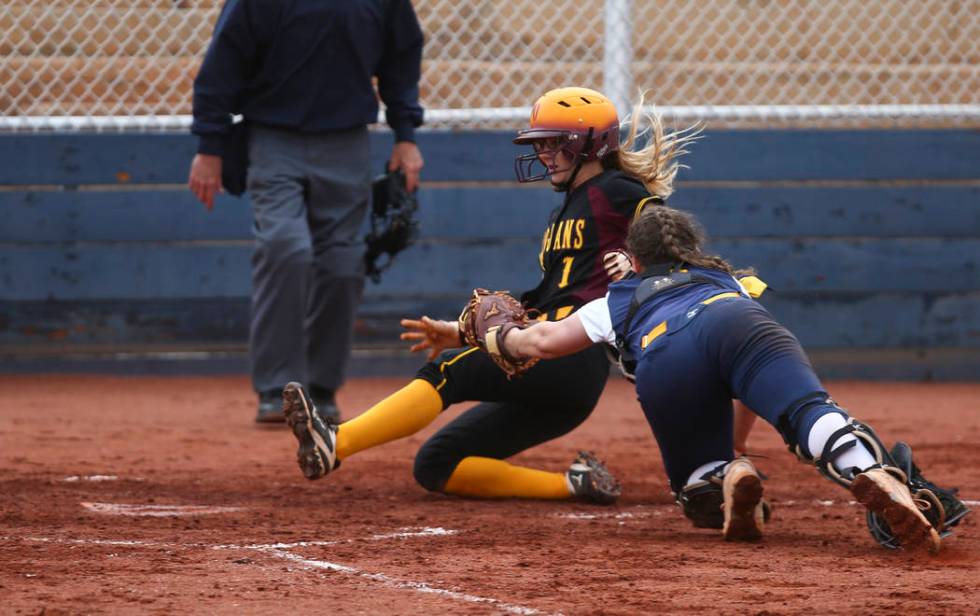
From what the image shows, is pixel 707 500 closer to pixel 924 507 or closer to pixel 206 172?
pixel 924 507

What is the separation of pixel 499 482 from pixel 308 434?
2.56 ft

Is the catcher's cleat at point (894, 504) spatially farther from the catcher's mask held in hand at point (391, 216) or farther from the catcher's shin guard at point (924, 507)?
the catcher's mask held in hand at point (391, 216)

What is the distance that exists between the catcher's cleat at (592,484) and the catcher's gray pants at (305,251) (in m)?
2.05

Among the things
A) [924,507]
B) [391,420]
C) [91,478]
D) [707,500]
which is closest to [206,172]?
[91,478]

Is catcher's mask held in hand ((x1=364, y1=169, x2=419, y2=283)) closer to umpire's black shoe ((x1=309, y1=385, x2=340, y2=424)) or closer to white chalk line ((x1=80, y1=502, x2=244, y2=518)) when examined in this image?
umpire's black shoe ((x1=309, y1=385, x2=340, y2=424))

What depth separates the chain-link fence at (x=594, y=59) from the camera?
31.1 ft

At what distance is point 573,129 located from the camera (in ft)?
17.0

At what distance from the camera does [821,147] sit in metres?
9.49

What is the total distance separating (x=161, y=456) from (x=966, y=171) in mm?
5525

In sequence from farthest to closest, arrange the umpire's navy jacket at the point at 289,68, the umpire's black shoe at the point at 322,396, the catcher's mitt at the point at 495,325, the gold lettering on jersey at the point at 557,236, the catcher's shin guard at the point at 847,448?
the umpire's black shoe at the point at 322,396, the umpire's navy jacket at the point at 289,68, the gold lettering on jersey at the point at 557,236, the catcher's mitt at the point at 495,325, the catcher's shin guard at the point at 847,448

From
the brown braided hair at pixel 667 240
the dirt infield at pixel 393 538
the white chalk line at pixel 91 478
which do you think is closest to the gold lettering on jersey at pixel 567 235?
the brown braided hair at pixel 667 240

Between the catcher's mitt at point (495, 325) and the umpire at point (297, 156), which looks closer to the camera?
the catcher's mitt at point (495, 325)

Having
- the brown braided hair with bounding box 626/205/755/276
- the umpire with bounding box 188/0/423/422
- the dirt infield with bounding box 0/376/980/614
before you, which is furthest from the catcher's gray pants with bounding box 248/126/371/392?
the brown braided hair with bounding box 626/205/755/276

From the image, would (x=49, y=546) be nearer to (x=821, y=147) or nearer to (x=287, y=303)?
(x=287, y=303)
